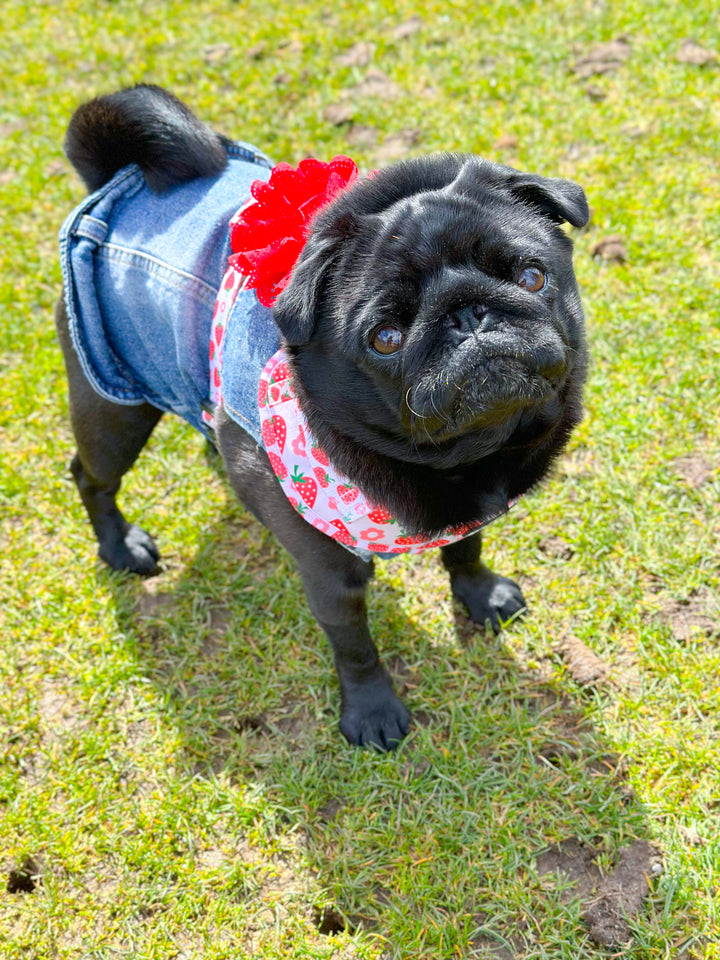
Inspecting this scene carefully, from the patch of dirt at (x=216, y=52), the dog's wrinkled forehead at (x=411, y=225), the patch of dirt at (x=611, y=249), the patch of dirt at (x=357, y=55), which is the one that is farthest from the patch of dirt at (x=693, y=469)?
the patch of dirt at (x=216, y=52)

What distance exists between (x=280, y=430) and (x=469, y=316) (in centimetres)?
68

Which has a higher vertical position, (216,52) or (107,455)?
(216,52)

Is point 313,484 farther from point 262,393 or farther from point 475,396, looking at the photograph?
point 475,396

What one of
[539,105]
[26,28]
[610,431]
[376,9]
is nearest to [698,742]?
[610,431]

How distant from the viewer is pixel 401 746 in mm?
2996

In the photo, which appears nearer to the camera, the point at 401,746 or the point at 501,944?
the point at 501,944

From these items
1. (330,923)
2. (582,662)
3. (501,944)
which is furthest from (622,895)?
(330,923)

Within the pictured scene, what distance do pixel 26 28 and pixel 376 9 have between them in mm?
2991

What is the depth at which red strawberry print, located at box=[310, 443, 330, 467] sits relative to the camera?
2285 millimetres

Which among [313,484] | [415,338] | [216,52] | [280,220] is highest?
[280,220]

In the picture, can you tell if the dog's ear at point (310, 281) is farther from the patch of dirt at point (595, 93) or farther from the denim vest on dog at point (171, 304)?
the patch of dirt at point (595, 93)

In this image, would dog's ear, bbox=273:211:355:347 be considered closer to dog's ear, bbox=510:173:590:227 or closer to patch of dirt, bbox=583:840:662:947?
dog's ear, bbox=510:173:590:227

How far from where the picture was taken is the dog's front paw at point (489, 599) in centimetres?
321

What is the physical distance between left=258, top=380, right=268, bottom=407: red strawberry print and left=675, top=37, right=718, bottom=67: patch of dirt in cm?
422
